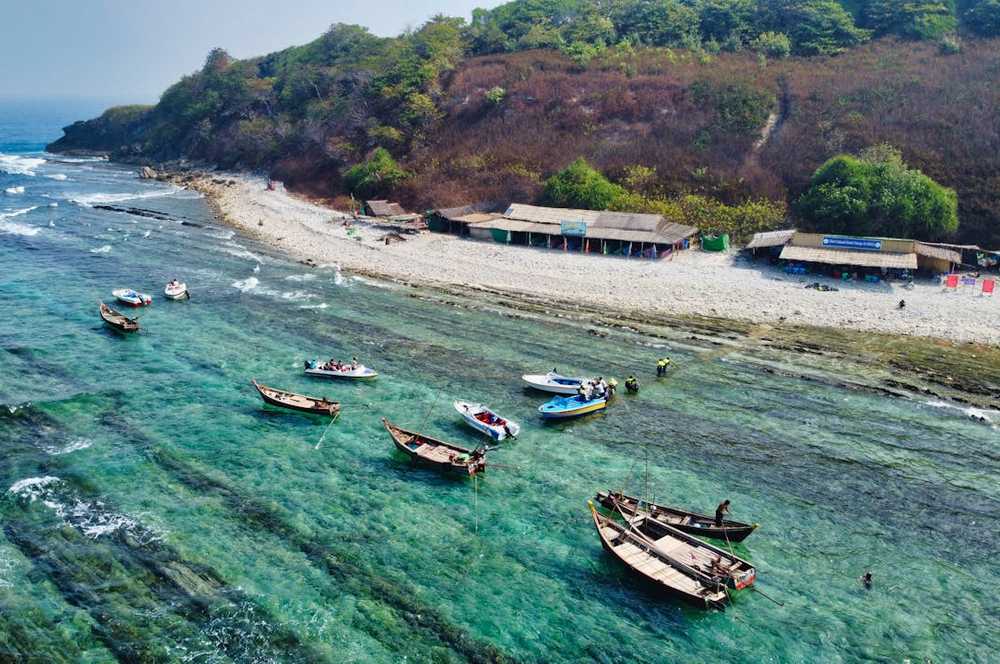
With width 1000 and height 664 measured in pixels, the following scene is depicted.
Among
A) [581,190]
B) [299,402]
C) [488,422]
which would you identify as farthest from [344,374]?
[581,190]

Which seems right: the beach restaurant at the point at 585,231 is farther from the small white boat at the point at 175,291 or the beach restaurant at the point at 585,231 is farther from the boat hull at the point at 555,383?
the small white boat at the point at 175,291

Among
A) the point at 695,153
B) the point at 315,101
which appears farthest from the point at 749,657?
the point at 315,101

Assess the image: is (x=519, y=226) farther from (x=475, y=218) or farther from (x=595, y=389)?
(x=595, y=389)

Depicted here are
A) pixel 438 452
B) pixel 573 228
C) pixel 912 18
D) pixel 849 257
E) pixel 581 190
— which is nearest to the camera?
pixel 438 452

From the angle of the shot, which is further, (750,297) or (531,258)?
(531,258)

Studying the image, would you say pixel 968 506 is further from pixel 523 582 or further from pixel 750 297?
pixel 750 297

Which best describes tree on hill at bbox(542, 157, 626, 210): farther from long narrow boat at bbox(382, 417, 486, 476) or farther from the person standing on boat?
the person standing on boat

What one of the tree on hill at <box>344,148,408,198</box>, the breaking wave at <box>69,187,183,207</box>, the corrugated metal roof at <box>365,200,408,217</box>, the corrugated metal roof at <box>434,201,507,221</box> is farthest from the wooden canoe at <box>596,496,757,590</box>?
the breaking wave at <box>69,187,183,207</box>
